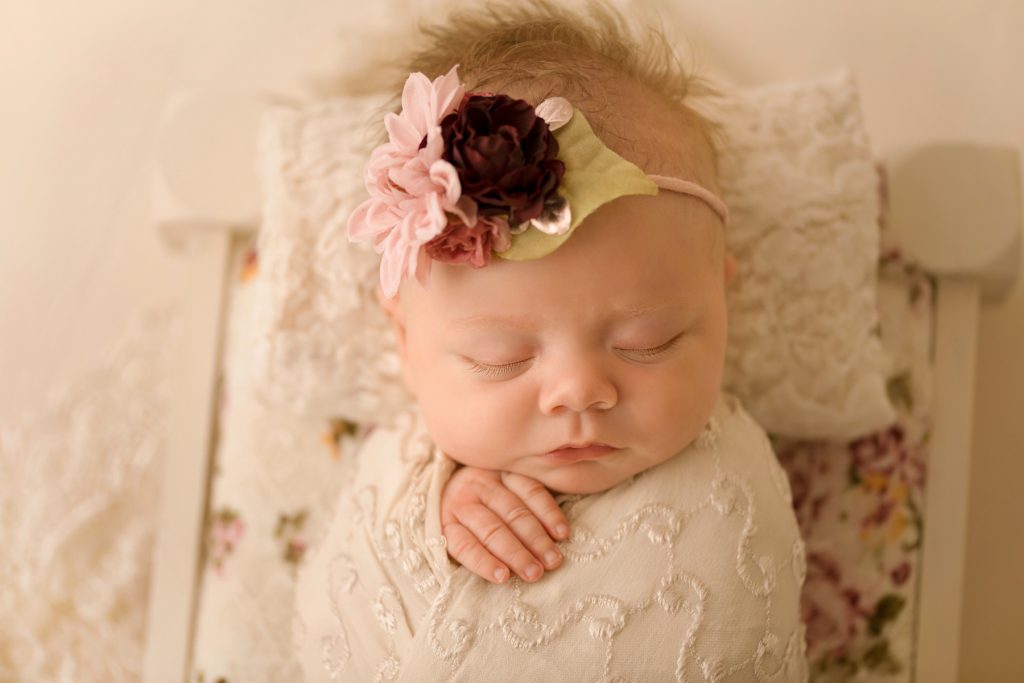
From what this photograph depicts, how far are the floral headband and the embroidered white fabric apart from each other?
2.65 feet

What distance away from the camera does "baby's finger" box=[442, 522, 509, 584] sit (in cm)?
100

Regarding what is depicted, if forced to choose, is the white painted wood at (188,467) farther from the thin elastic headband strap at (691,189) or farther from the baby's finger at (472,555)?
the thin elastic headband strap at (691,189)

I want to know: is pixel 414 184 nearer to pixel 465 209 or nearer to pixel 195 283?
pixel 465 209

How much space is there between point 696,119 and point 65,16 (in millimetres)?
1310

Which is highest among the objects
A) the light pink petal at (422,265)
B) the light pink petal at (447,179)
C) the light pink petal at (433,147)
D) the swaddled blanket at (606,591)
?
the light pink petal at (433,147)

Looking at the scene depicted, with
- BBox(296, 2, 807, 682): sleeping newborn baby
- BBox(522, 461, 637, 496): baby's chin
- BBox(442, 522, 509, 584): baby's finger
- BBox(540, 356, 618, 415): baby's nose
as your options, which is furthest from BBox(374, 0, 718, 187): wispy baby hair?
BBox(442, 522, 509, 584): baby's finger

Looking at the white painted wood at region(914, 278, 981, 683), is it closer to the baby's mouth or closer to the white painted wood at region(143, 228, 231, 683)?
the baby's mouth

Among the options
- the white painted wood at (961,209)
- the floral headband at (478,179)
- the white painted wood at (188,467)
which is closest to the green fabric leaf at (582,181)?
the floral headband at (478,179)

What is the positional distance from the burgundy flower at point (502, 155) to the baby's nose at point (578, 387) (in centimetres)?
16

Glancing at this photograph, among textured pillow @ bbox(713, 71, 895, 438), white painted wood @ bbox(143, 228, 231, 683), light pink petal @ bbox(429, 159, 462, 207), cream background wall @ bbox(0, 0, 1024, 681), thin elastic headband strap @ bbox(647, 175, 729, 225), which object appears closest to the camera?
light pink petal @ bbox(429, 159, 462, 207)

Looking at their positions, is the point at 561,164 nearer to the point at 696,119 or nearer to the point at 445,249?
the point at 445,249

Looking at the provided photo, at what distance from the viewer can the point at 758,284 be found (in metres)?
1.26

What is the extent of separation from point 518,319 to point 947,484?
2.54 ft

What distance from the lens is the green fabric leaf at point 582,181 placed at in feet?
2.91
